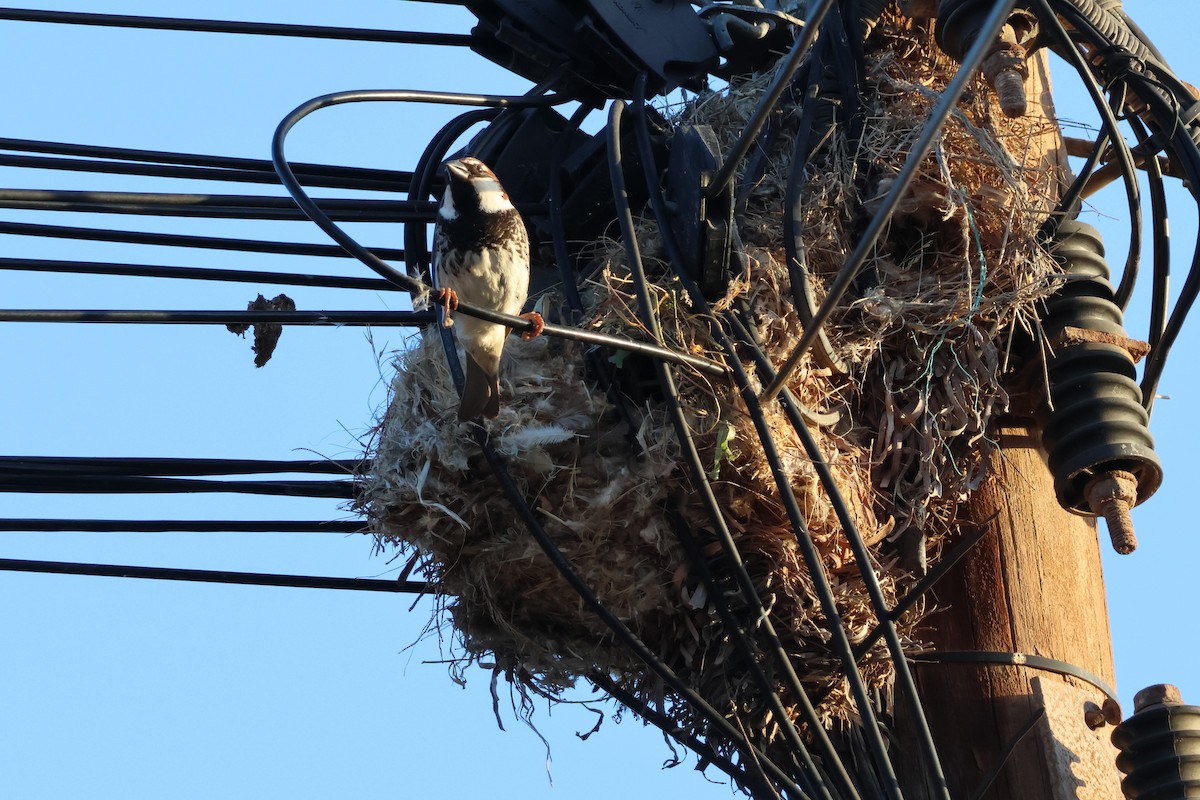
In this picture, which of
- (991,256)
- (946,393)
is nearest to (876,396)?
(946,393)

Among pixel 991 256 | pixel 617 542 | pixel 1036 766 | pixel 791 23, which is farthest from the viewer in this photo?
pixel 791 23

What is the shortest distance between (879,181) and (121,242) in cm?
212

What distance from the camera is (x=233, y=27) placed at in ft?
14.3

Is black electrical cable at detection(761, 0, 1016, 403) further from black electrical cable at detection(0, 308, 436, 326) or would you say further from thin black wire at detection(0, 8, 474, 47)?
thin black wire at detection(0, 8, 474, 47)

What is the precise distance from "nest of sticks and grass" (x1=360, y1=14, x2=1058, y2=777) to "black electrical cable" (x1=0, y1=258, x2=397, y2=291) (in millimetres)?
605

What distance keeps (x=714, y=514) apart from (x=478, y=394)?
688mm

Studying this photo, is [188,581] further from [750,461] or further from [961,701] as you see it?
[961,701]

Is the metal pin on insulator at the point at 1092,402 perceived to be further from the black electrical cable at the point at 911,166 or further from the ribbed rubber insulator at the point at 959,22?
the black electrical cable at the point at 911,166

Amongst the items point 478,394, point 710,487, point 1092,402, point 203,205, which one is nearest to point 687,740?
point 710,487

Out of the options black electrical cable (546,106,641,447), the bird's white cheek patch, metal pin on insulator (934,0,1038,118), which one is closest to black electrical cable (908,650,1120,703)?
black electrical cable (546,106,641,447)

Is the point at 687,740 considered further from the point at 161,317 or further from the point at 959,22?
the point at 959,22

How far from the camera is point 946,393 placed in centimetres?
387

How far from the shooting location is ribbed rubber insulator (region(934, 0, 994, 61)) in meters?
3.71

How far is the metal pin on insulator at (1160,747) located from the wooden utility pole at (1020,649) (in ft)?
0.37
